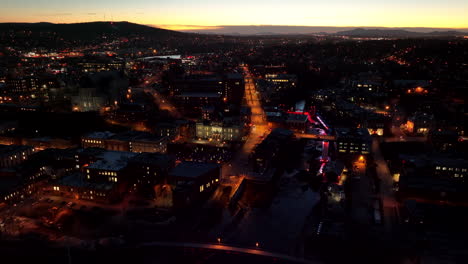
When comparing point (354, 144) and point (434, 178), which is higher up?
point (354, 144)

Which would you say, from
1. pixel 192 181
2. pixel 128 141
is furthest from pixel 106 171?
pixel 128 141

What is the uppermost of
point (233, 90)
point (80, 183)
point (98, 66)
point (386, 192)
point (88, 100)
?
point (98, 66)

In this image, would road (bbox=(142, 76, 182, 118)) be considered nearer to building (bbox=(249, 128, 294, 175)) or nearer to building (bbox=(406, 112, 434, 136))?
building (bbox=(249, 128, 294, 175))

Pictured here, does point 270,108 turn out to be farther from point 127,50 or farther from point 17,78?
point 127,50

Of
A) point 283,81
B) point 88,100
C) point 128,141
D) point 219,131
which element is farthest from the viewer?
point 283,81

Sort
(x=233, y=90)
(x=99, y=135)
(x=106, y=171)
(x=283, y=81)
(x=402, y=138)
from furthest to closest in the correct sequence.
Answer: (x=283, y=81) → (x=233, y=90) → (x=402, y=138) → (x=99, y=135) → (x=106, y=171)

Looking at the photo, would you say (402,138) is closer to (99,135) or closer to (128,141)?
(128,141)

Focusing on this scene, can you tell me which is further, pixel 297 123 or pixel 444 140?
pixel 297 123

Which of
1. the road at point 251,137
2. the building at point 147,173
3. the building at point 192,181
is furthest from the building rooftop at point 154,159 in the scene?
the road at point 251,137
